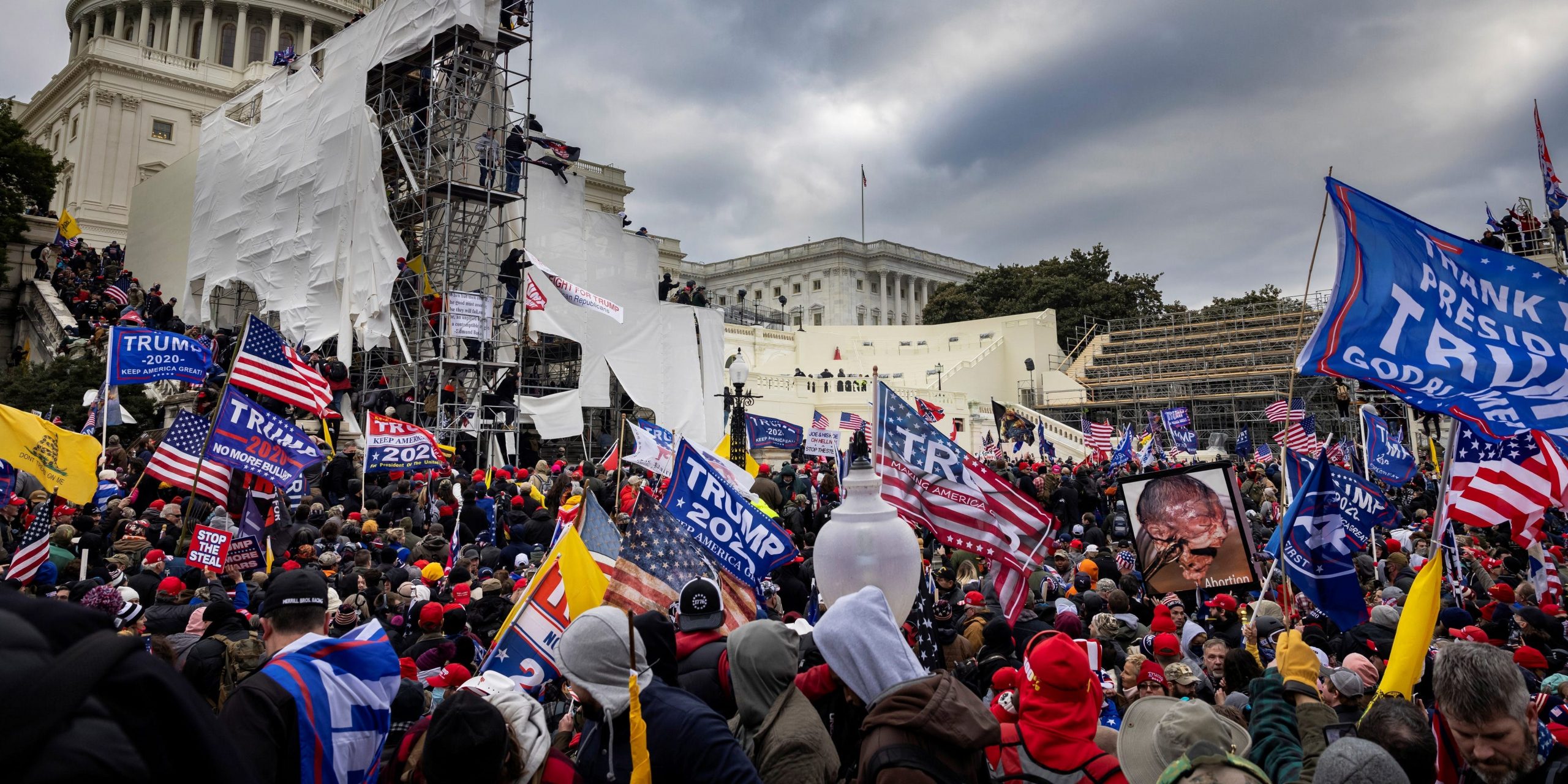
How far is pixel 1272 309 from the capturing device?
53.8 m

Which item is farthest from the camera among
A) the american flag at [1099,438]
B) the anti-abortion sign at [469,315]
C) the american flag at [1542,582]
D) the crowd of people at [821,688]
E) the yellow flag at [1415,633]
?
the american flag at [1099,438]

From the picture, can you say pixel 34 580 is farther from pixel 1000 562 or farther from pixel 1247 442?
pixel 1247 442

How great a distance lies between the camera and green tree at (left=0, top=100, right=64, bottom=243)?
3178 cm

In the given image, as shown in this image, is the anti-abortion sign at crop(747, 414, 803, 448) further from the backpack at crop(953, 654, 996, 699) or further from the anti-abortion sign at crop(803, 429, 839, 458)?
the backpack at crop(953, 654, 996, 699)

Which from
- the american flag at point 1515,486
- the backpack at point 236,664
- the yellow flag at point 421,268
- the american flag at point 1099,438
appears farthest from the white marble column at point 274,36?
the american flag at point 1515,486

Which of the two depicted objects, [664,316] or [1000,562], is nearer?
[1000,562]

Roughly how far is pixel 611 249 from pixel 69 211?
35.3m

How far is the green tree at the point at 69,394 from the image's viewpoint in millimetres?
19672

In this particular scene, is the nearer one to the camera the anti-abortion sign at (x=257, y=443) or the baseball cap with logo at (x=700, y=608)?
the baseball cap with logo at (x=700, y=608)

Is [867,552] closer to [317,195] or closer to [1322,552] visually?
[1322,552]

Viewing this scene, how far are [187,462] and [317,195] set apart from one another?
20636 millimetres

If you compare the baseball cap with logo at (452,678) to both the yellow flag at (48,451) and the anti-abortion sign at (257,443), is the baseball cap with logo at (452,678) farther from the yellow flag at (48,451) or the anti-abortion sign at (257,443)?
the yellow flag at (48,451)

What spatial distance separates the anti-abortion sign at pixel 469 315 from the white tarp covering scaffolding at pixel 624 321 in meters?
2.38

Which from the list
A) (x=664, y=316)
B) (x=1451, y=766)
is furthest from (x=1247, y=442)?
(x=1451, y=766)
